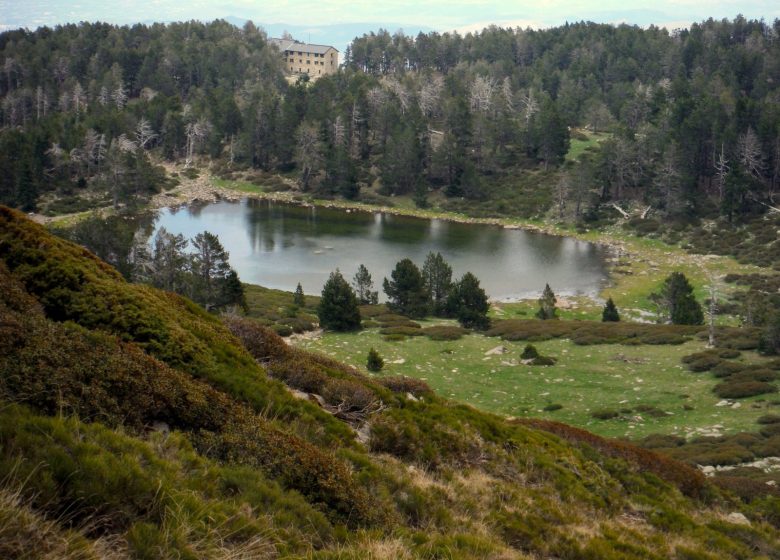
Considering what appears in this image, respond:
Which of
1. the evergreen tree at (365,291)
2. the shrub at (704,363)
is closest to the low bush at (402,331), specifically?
the evergreen tree at (365,291)

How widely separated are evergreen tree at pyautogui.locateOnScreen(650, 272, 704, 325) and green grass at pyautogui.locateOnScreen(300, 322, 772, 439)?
8.66m

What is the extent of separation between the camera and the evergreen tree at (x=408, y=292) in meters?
43.2

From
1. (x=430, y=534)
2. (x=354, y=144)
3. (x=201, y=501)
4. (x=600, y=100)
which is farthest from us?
(x=600, y=100)

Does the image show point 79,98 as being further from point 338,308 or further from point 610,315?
point 610,315

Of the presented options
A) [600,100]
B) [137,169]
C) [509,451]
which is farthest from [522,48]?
[509,451]

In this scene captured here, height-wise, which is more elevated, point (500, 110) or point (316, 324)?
point (500, 110)

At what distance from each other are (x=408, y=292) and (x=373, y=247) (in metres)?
24.7

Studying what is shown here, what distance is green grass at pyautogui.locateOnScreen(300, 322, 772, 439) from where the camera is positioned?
2273cm

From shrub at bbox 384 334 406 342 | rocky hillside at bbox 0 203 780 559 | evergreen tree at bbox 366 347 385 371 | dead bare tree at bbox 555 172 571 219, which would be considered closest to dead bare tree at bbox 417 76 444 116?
dead bare tree at bbox 555 172 571 219

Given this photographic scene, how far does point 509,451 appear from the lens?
13453 millimetres

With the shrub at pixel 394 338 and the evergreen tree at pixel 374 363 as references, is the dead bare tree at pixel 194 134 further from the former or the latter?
the evergreen tree at pixel 374 363

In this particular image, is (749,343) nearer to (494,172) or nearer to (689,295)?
(689,295)

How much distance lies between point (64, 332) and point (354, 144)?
316ft

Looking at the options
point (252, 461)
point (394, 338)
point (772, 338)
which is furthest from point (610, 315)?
point (252, 461)
